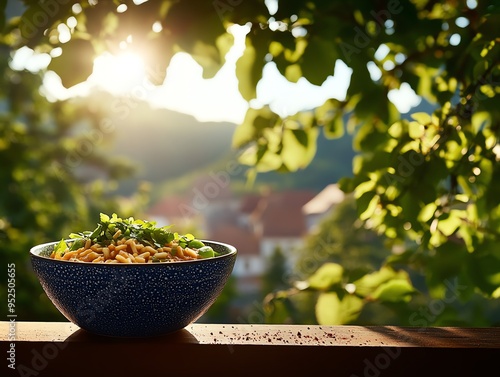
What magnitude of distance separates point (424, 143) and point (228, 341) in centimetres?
81

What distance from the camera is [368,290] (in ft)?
5.45

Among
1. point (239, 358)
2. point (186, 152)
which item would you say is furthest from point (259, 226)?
point (239, 358)

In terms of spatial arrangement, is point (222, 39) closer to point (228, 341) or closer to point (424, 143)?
point (424, 143)

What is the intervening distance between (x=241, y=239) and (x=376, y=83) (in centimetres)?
3313

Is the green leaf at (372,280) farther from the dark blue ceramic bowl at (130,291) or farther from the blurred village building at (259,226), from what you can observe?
the blurred village building at (259,226)

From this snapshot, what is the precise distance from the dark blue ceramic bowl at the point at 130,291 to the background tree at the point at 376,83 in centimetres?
50

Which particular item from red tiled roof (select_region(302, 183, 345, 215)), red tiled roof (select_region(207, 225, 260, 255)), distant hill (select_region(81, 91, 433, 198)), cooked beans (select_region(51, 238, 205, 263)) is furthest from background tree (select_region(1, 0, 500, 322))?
distant hill (select_region(81, 91, 433, 198))

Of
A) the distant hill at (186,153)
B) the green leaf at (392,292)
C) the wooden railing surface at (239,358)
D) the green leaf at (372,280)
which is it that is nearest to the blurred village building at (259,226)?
the distant hill at (186,153)

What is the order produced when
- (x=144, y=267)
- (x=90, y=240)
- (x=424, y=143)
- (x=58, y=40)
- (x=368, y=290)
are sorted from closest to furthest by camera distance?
(x=144, y=267) < (x=90, y=240) < (x=58, y=40) < (x=424, y=143) < (x=368, y=290)

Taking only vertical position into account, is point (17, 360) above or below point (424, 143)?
below

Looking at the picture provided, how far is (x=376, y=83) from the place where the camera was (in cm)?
155

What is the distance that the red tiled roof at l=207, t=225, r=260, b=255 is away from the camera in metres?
33.7

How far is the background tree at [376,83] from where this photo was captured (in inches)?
52.2

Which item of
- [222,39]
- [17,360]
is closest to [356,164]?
[222,39]
